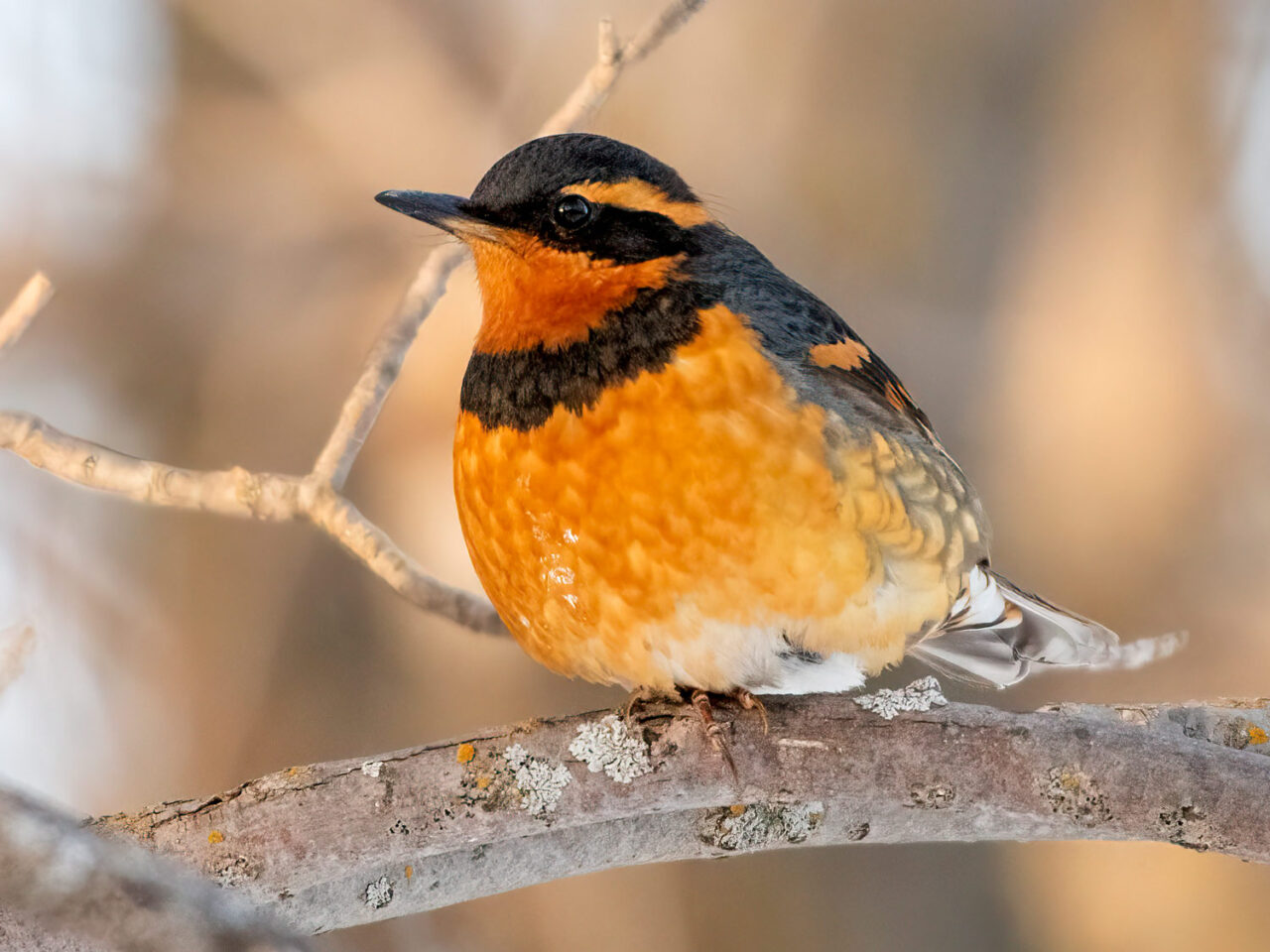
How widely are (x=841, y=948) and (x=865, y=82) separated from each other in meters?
1.74

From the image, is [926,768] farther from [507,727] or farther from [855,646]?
[507,727]

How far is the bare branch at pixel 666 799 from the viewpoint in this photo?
1.15m

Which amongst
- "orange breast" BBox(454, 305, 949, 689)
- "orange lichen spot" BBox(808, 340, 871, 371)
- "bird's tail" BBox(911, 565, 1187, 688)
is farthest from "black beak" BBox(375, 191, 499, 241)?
"bird's tail" BBox(911, 565, 1187, 688)

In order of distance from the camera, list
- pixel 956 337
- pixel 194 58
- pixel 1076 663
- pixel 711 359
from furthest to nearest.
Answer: pixel 956 337 → pixel 194 58 → pixel 1076 663 → pixel 711 359

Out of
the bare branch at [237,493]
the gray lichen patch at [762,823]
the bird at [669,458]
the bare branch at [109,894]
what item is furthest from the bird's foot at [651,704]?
the bare branch at [109,894]

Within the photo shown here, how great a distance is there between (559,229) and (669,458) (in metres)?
0.29

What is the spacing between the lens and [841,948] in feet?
7.09

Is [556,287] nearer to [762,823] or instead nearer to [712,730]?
[712,730]

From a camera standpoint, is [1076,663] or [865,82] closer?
[1076,663]

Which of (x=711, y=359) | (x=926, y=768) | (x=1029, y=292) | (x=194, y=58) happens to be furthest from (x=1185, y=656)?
(x=194, y=58)

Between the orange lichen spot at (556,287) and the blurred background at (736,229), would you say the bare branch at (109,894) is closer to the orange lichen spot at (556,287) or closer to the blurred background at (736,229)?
the orange lichen spot at (556,287)

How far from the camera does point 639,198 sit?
1.26m

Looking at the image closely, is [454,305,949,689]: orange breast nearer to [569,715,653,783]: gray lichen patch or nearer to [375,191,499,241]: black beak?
[569,715,653,783]: gray lichen patch

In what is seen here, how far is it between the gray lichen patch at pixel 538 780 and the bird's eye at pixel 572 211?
0.57 metres
